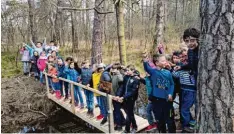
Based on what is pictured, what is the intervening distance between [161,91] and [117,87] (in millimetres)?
1274

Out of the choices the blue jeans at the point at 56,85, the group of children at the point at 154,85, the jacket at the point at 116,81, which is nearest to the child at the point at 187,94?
the group of children at the point at 154,85

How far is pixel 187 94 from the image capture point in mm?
5004

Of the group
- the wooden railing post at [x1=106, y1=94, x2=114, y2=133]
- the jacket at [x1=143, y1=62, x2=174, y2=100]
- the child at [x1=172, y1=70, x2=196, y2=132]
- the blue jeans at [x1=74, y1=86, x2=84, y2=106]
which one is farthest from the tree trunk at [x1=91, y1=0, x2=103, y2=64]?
the child at [x1=172, y1=70, x2=196, y2=132]

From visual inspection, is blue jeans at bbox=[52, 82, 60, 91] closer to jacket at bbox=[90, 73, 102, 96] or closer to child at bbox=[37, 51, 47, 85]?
child at bbox=[37, 51, 47, 85]

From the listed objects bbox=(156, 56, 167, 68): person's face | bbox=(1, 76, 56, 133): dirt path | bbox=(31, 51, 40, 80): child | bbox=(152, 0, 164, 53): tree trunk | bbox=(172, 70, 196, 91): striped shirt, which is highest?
bbox=(152, 0, 164, 53): tree trunk

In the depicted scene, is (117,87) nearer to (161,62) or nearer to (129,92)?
(129,92)

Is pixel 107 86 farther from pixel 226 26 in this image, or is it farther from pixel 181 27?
pixel 181 27

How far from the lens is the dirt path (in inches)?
369

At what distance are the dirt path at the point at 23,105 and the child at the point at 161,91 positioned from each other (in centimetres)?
480

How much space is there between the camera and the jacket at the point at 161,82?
199 inches

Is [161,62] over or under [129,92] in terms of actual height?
over

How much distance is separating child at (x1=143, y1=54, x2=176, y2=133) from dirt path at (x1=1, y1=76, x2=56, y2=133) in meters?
4.80

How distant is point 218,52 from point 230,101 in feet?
1.04

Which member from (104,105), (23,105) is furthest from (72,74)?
(23,105)
